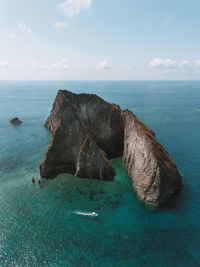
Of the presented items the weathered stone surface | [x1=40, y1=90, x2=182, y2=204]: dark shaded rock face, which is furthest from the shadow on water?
[x1=40, y1=90, x2=182, y2=204]: dark shaded rock face

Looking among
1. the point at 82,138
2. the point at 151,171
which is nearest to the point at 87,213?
the point at 151,171

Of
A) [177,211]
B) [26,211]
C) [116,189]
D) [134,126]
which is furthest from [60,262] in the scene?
[134,126]

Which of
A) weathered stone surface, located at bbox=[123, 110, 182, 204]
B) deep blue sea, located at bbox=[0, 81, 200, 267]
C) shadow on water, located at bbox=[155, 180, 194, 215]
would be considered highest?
weathered stone surface, located at bbox=[123, 110, 182, 204]

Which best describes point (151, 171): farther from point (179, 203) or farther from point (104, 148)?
point (104, 148)

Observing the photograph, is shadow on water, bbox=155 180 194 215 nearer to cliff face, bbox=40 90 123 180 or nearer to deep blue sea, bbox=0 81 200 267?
deep blue sea, bbox=0 81 200 267

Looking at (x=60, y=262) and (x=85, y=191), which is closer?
(x=60, y=262)

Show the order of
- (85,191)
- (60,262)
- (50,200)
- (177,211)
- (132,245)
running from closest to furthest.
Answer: (60,262) → (132,245) → (177,211) → (50,200) → (85,191)

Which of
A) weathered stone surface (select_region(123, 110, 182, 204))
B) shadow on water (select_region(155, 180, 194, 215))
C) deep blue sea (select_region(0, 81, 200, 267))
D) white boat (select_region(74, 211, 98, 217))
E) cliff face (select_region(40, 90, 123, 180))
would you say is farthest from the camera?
cliff face (select_region(40, 90, 123, 180))

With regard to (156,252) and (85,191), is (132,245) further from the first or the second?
(85,191)
